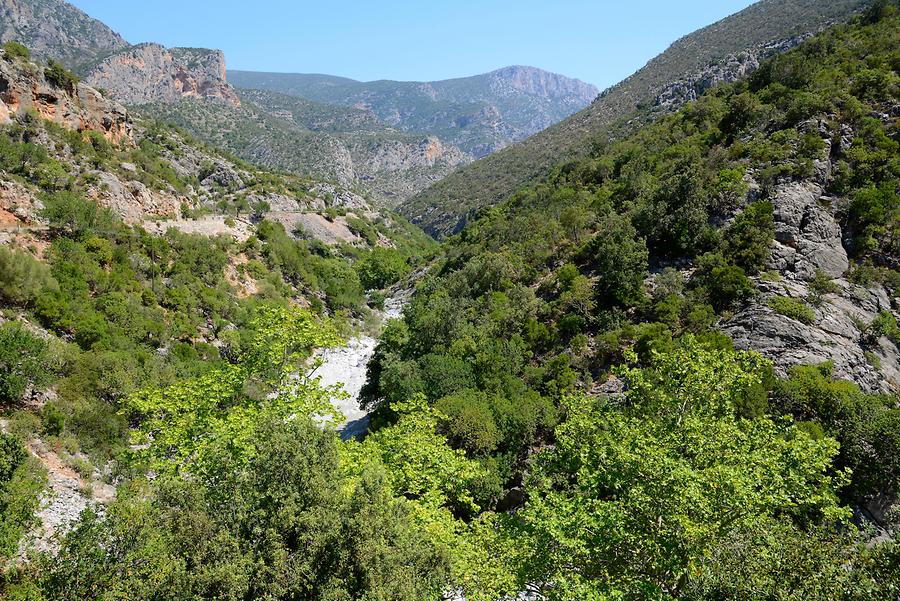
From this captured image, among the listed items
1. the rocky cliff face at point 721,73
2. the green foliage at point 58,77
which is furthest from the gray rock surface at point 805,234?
the green foliage at point 58,77

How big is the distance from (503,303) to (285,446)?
29.0m

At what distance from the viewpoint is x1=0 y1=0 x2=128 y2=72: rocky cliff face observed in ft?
502

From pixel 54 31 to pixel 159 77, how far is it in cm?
3212

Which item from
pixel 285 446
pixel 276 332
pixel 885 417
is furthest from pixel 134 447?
pixel 885 417

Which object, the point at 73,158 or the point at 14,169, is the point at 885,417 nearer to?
the point at 14,169

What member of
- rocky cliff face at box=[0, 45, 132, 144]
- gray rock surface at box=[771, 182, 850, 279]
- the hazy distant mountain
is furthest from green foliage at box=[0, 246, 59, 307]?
the hazy distant mountain

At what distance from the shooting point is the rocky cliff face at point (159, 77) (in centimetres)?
16400

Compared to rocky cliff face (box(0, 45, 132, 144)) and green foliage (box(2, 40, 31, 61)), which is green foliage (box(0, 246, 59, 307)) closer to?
rocky cliff face (box(0, 45, 132, 144))

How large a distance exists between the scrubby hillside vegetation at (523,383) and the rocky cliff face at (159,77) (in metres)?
145

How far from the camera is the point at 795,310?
24438 millimetres

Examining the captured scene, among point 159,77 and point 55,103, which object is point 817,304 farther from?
point 159,77

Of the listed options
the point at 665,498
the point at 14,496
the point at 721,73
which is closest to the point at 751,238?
the point at 665,498

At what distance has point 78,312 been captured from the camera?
3100cm

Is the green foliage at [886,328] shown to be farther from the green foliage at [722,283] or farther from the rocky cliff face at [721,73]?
the rocky cliff face at [721,73]
